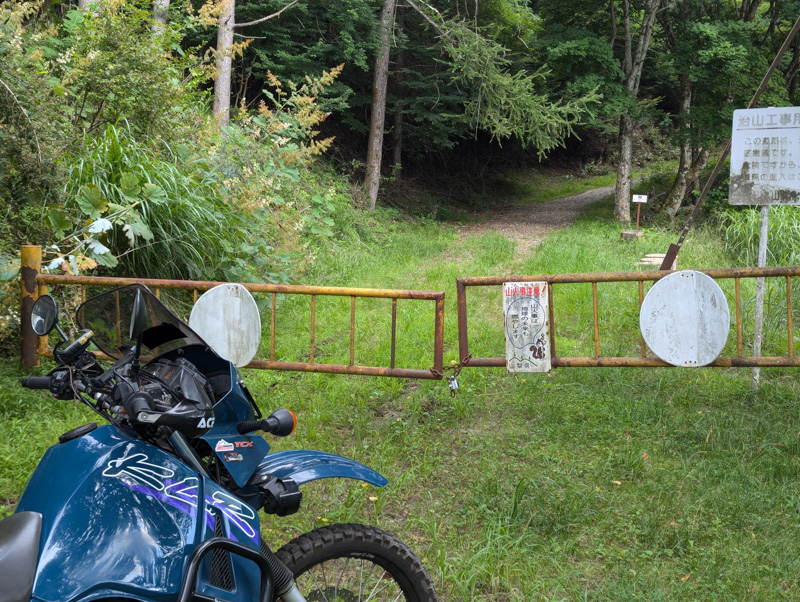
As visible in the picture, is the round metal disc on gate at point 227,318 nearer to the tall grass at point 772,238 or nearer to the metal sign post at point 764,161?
the metal sign post at point 764,161

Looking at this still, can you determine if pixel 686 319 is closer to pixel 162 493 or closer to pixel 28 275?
pixel 162 493

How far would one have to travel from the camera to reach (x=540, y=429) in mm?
4543

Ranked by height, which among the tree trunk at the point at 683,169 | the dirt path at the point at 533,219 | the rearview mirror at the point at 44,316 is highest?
the tree trunk at the point at 683,169

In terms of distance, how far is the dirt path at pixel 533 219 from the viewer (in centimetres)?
1564

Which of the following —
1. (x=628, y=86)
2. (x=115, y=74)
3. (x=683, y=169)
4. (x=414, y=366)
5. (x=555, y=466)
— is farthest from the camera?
(x=683, y=169)

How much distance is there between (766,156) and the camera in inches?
199

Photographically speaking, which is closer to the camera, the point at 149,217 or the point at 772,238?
the point at 149,217

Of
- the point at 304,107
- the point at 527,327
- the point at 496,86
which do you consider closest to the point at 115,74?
the point at 304,107

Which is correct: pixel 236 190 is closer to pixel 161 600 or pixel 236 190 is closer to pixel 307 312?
pixel 307 312

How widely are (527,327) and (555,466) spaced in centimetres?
93

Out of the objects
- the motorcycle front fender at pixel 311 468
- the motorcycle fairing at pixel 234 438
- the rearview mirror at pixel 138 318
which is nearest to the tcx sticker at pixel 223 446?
the motorcycle fairing at pixel 234 438

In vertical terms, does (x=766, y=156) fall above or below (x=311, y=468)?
above

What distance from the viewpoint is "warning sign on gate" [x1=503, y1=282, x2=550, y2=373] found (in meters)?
4.27

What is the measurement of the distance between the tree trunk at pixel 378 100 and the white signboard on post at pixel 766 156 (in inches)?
420
